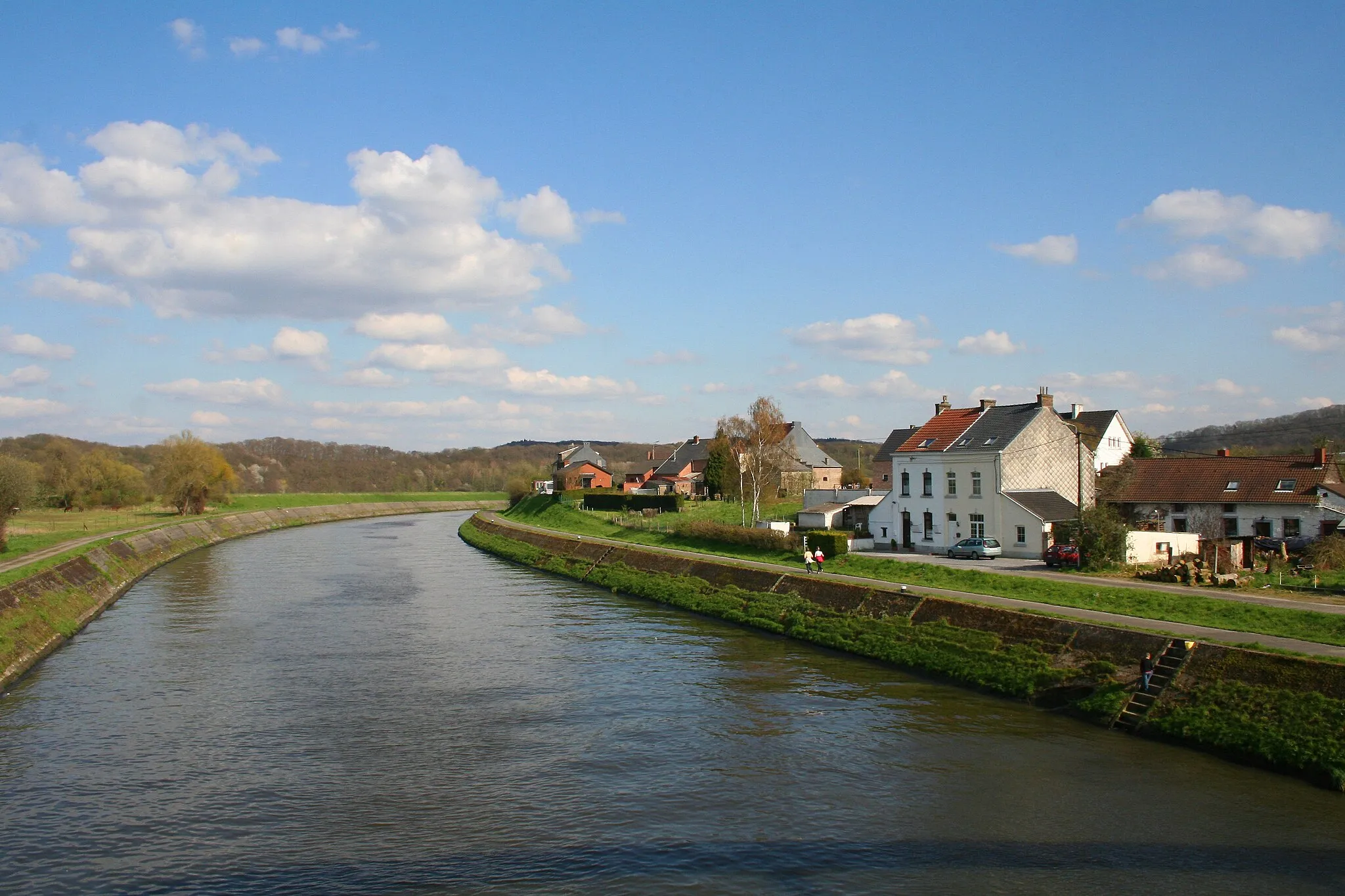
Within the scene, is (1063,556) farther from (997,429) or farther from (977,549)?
(997,429)

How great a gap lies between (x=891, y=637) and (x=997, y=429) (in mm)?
19221

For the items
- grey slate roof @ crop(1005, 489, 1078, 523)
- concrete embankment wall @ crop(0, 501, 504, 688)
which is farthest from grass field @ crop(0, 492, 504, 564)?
grey slate roof @ crop(1005, 489, 1078, 523)

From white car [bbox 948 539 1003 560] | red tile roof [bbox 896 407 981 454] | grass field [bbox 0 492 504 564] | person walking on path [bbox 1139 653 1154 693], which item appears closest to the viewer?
person walking on path [bbox 1139 653 1154 693]

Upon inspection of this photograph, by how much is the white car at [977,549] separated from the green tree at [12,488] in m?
52.3

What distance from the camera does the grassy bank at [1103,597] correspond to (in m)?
24.7

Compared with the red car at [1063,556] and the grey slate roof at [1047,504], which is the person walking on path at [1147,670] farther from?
the grey slate roof at [1047,504]

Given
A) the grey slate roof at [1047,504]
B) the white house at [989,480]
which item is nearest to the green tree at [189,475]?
the white house at [989,480]

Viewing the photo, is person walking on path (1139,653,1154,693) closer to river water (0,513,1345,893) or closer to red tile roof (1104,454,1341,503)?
river water (0,513,1345,893)

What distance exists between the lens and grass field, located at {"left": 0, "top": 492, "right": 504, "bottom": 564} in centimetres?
5881

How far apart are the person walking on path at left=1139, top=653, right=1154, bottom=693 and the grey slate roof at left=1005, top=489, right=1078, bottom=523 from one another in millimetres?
19027

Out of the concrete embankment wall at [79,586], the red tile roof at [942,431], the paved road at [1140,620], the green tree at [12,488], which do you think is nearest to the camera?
the paved road at [1140,620]

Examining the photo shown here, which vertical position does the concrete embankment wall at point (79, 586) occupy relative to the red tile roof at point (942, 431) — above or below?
below

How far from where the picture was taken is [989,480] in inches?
1724

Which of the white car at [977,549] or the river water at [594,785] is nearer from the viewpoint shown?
the river water at [594,785]
